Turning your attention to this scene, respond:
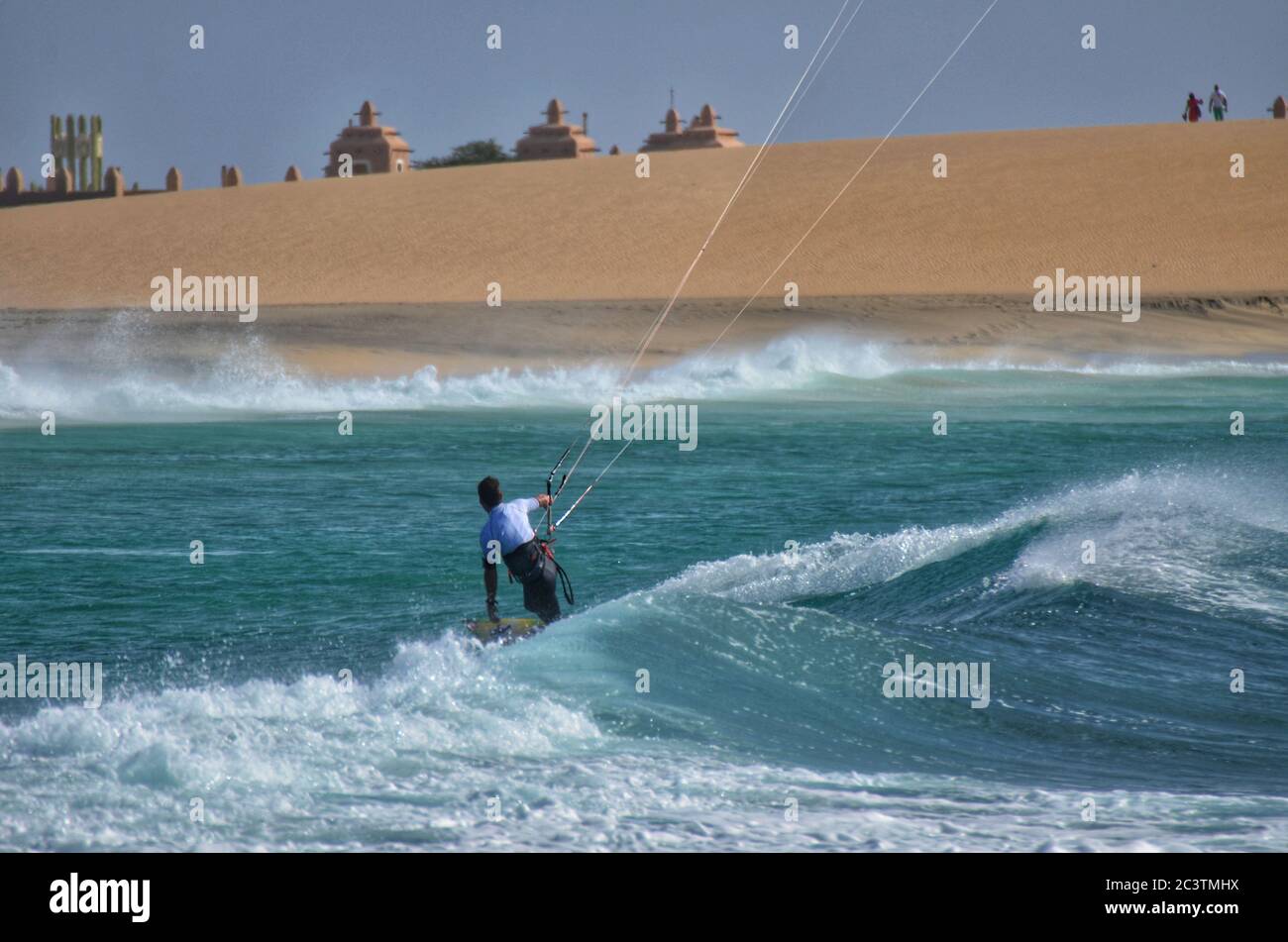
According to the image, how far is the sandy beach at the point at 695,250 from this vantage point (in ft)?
136

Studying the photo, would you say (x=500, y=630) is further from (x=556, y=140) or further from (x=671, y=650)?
(x=556, y=140)

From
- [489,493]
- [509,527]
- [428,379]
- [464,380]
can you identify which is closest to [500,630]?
[509,527]

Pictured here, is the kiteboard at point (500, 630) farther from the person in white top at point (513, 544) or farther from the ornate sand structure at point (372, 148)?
the ornate sand structure at point (372, 148)

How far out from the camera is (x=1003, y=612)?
1165 centimetres

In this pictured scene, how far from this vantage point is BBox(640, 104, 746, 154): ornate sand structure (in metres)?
109

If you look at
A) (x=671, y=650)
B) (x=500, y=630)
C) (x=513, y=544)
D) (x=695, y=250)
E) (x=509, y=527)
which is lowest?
(x=671, y=650)

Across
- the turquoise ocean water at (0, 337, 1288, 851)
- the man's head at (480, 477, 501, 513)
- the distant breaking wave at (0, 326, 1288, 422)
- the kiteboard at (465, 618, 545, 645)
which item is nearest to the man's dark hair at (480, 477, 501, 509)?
the man's head at (480, 477, 501, 513)

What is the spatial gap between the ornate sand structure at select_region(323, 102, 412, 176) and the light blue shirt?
103 meters

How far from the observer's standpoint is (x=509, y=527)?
1007 cm

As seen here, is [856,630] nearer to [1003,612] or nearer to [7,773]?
[1003,612]

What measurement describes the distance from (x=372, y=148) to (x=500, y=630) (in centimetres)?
10474

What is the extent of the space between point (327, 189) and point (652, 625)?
68.0 meters

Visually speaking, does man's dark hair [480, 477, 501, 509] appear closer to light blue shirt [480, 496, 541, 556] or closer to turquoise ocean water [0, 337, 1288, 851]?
light blue shirt [480, 496, 541, 556]

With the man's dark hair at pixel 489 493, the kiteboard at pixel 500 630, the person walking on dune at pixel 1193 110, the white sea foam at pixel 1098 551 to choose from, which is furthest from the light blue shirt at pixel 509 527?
the person walking on dune at pixel 1193 110
